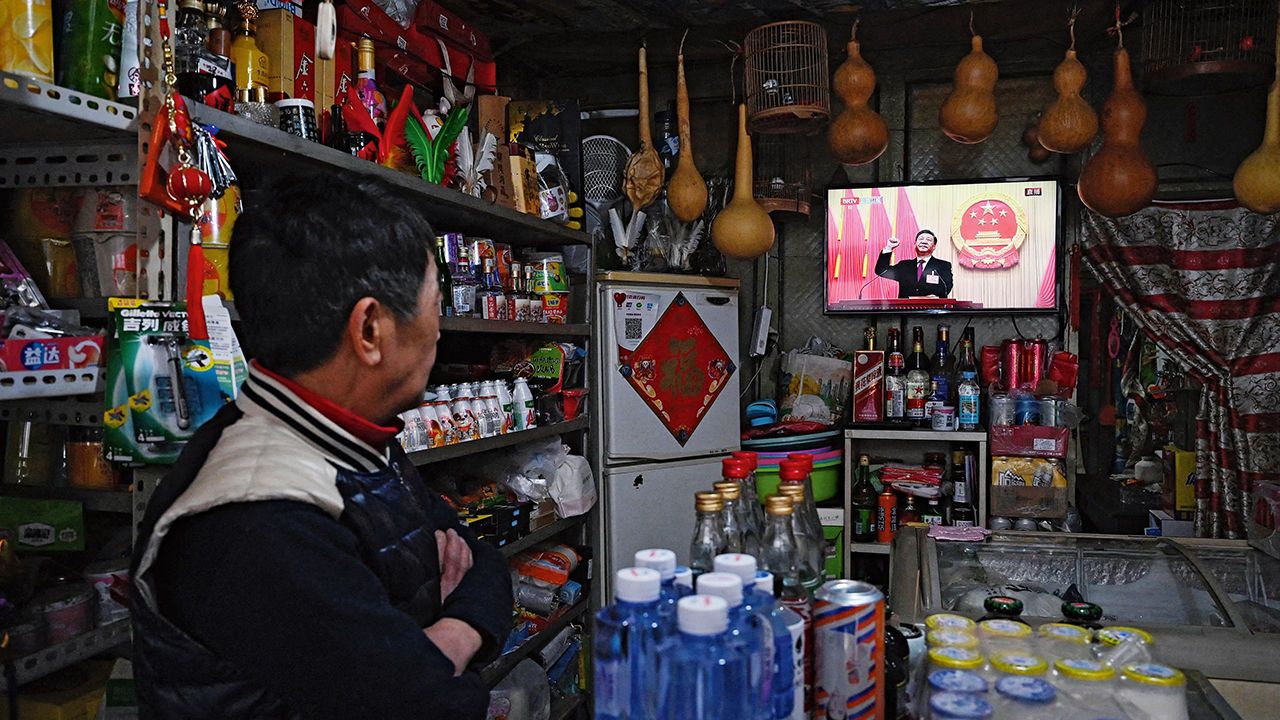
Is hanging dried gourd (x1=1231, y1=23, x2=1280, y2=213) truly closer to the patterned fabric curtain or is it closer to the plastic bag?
the patterned fabric curtain

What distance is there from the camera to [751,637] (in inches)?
42.1

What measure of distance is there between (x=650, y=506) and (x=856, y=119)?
1937mm

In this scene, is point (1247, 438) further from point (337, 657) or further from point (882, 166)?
point (337, 657)

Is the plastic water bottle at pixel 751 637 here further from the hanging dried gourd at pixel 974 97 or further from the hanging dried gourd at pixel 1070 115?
the hanging dried gourd at pixel 1070 115

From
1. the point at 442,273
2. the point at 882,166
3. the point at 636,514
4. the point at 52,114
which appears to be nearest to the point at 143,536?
the point at 52,114

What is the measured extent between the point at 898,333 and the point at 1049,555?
2339mm

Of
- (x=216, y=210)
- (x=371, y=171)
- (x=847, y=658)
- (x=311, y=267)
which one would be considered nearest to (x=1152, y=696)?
(x=847, y=658)

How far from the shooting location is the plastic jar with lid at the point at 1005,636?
1.38 meters

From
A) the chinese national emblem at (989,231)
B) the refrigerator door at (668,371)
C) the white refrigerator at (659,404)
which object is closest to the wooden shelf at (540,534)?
the white refrigerator at (659,404)

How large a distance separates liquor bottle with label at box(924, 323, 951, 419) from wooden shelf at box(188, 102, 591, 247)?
1955 mm

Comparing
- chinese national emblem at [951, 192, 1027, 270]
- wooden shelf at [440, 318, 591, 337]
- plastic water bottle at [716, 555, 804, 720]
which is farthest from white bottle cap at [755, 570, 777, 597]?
chinese national emblem at [951, 192, 1027, 270]

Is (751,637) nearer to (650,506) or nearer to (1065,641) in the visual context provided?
(1065,641)

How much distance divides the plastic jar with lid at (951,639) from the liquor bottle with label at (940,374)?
3035mm

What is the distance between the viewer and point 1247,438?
4227mm
